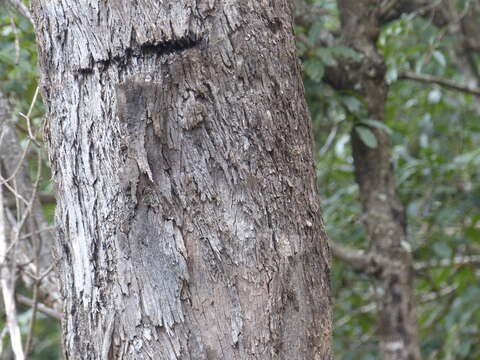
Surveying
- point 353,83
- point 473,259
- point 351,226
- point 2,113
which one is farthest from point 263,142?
point 473,259

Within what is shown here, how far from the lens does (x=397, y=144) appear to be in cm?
301

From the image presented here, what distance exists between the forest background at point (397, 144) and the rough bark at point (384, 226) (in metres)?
0.02

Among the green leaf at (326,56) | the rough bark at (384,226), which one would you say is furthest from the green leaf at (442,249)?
the green leaf at (326,56)

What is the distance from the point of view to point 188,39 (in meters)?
0.94

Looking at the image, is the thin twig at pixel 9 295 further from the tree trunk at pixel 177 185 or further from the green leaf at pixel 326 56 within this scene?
the green leaf at pixel 326 56

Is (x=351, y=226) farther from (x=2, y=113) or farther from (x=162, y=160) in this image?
(x=162, y=160)

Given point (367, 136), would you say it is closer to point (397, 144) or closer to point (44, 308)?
point (397, 144)

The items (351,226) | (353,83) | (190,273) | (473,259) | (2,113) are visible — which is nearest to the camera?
(190,273)

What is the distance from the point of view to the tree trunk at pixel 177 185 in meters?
0.93

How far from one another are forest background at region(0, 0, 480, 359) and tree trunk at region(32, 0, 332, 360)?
80cm

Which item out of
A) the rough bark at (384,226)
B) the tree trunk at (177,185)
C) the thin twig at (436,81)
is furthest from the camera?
the thin twig at (436,81)

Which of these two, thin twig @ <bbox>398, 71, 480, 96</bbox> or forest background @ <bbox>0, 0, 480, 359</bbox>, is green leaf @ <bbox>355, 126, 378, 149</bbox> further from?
thin twig @ <bbox>398, 71, 480, 96</bbox>

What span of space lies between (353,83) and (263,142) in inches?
57.8

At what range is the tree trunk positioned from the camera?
933 mm
